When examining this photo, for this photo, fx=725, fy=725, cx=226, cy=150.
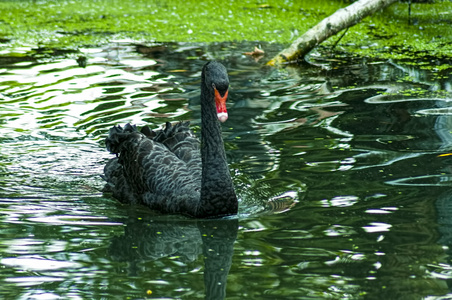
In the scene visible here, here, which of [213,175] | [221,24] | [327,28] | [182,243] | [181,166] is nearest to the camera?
[182,243]

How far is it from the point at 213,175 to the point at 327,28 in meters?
4.41

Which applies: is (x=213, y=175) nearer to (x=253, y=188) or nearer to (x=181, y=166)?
(x=181, y=166)

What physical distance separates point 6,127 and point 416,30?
5866 mm

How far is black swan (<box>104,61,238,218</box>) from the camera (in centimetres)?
429

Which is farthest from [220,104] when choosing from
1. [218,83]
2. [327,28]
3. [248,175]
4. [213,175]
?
[327,28]

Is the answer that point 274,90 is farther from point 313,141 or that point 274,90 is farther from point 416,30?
point 416,30

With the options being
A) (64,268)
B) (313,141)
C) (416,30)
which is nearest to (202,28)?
(416,30)

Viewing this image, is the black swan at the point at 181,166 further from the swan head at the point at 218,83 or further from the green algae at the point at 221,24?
the green algae at the point at 221,24

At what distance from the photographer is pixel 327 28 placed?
8.24 meters

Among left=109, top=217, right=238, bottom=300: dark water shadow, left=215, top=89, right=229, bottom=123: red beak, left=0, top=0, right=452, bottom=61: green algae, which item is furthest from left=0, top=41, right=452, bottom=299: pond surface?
left=0, top=0, right=452, bottom=61: green algae

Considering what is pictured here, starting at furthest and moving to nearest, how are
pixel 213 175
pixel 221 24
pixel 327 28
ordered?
1. pixel 221 24
2. pixel 327 28
3. pixel 213 175

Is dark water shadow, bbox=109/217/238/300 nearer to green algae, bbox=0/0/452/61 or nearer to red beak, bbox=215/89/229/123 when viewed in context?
red beak, bbox=215/89/229/123

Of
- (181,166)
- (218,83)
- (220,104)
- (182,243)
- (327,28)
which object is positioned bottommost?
(182,243)

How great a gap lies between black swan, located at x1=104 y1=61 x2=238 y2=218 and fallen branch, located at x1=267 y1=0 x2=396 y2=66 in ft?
11.2
